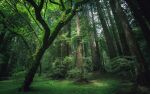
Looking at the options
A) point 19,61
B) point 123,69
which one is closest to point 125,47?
point 123,69

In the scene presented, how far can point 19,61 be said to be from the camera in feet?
104

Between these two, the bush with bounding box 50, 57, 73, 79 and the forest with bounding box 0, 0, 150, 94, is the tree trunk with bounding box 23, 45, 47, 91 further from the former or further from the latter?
the bush with bounding box 50, 57, 73, 79

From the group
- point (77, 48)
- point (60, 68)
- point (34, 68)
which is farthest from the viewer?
point (60, 68)

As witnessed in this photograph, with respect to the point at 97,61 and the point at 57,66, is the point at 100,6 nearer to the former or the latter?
the point at 97,61

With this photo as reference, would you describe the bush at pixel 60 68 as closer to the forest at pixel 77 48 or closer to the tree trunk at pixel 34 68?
the forest at pixel 77 48

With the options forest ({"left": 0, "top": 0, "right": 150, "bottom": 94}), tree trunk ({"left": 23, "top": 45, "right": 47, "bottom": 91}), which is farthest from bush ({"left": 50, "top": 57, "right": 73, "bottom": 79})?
tree trunk ({"left": 23, "top": 45, "right": 47, "bottom": 91})

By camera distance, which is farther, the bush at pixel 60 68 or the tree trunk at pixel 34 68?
the bush at pixel 60 68

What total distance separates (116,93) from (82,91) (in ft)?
7.38

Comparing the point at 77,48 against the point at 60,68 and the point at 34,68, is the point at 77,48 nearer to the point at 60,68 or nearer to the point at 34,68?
the point at 60,68

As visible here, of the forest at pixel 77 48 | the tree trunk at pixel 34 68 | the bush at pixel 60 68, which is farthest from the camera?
the bush at pixel 60 68

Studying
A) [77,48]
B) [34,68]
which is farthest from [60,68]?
[34,68]

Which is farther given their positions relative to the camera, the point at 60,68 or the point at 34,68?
the point at 60,68

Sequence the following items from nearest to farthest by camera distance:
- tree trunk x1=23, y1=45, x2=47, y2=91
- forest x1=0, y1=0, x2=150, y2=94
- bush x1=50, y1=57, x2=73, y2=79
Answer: forest x1=0, y1=0, x2=150, y2=94
tree trunk x1=23, y1=45, x2=47, y2=91
bush x1=50, y1=57, x2=73, y2=79

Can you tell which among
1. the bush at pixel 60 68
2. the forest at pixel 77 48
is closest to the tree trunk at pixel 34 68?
the forest at pixel 77 48
